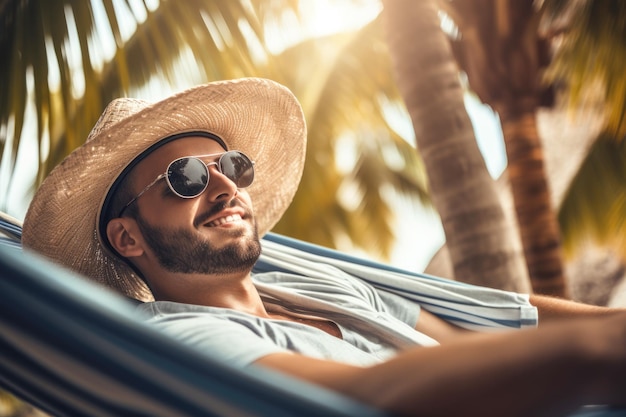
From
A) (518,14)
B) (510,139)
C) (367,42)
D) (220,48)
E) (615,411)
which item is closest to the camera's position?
(615,411)

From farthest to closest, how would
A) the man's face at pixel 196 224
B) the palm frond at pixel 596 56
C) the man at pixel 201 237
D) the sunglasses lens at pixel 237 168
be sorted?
the palm frond at pixel 596 56 → the sunglasses lens at pixel 237 168 → the man's face at pixel 196 224 → the man at pixel 201 237

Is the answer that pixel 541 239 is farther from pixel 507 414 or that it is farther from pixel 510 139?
pixel 507 414

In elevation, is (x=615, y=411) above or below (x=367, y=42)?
below

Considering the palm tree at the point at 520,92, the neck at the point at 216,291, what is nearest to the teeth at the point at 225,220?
the neck at the point at 216,291

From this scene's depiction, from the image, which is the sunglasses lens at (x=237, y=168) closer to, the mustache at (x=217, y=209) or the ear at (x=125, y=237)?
the mustache at (x=217, y=209)

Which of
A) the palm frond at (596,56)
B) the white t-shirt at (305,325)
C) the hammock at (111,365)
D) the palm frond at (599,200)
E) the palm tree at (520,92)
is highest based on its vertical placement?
the palm frond at (599,200)

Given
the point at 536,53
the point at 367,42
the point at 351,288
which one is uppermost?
the point at 367,42

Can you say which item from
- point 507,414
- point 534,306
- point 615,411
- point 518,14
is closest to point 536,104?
point 518,14

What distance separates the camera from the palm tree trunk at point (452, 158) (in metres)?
2.70

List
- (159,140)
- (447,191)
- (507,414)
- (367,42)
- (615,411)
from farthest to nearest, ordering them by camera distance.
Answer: (367,42)
(447,191)
(159,140)
(615,411)
(507,414)

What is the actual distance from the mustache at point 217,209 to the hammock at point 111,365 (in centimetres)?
63

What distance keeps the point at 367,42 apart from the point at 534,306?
537 cm

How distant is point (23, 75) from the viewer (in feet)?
9.39

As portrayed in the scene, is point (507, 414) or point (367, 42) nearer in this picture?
point (507, 414)
